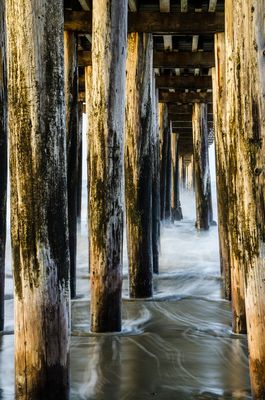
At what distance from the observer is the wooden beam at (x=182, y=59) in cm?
749

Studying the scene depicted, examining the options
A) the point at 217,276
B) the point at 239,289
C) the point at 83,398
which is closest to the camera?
the point at 83,398

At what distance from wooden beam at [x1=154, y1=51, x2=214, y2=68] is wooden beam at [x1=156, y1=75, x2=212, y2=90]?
1438 mm

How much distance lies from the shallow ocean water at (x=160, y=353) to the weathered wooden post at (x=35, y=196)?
0.51 metres

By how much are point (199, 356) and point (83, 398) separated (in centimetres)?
95

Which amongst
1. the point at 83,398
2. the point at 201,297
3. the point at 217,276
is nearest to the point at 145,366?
the point at 83,398

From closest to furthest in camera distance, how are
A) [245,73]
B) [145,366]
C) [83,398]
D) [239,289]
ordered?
[245,73] → [83,398] → [145,366] → [239,289]

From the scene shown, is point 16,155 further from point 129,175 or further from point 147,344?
point 129,175

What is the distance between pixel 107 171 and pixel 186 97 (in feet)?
22.7

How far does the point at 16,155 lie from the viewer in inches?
95.4

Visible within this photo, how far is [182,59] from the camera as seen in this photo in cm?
749

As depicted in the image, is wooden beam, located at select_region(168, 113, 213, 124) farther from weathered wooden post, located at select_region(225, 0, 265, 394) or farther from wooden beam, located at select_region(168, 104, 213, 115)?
weathered wooden post, located at select_region(225, 0, 265, 394)

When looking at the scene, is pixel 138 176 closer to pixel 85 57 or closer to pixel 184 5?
pixel 184 5

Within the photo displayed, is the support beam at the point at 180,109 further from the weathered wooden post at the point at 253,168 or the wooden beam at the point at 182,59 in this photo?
the weathered wooden post at the point at 253,168

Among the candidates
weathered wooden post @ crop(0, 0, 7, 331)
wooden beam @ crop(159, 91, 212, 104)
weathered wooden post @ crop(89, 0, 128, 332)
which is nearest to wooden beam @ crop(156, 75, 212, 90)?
wooden beam @ crop(159, 91, 212, 104)
